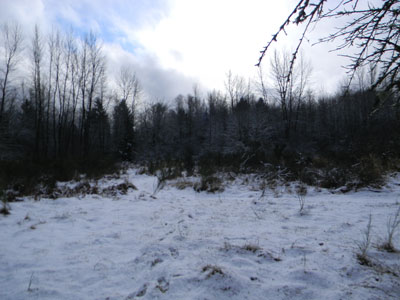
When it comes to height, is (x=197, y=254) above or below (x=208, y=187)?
below

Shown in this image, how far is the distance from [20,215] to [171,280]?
3.44 m

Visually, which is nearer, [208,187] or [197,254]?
[197,254]

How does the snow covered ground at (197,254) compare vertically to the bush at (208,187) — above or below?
below

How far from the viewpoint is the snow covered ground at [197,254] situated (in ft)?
4.77

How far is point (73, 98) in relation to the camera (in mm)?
21172

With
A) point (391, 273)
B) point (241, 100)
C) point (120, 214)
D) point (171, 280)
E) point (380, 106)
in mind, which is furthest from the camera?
point (241, 100)

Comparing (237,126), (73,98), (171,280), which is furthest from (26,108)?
(171,280)

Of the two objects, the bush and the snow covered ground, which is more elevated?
the bush

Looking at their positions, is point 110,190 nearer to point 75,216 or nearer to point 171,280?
point 75,216

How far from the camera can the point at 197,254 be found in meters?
2.03

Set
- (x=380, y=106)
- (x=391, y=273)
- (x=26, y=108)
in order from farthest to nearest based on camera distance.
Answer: (x=26, y=108)
(x=380, y=106)
(x=391, y=273)

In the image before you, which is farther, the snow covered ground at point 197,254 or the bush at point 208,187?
the bush at point 208,187

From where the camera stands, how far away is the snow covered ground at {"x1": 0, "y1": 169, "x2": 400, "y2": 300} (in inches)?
57.2

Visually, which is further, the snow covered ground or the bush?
the bush
